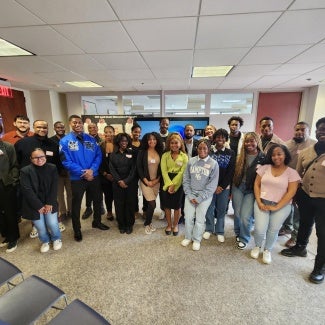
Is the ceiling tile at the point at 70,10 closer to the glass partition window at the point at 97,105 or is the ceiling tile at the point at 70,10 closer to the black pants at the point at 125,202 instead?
the black pants at the point at 125,202

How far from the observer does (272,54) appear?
3197 mm

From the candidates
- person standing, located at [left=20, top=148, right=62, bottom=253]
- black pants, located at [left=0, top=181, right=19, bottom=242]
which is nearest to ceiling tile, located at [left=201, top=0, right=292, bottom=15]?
person standing, located at [left=20, top=148, right=62, bottom=253]

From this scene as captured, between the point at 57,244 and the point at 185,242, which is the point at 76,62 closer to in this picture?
the point at 57,244

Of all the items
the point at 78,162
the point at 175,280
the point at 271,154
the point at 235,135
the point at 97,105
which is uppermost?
the point at 97,105

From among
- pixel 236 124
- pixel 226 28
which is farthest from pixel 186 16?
pixel 236 124

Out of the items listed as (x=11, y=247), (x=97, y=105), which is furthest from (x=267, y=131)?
(x=97, y=105)

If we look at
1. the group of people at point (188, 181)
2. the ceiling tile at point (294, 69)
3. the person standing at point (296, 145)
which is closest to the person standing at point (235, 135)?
the group of people at point (188, 181)

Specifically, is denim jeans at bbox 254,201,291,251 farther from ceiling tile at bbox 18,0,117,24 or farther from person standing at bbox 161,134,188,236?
ceiling tile at bbox 18,0,117,24

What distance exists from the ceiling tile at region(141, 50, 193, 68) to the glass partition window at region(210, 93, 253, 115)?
3.60m

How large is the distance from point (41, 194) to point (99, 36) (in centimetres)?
218

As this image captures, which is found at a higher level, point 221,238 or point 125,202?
point 125,202

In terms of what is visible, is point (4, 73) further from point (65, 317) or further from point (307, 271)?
point (307, 271)

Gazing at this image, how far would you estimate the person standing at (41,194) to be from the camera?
88.2 inches

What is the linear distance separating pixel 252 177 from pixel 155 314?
5.83 ft
